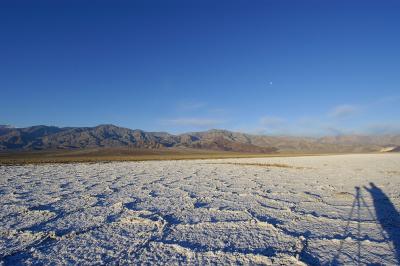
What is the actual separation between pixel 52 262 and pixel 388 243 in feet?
14.7

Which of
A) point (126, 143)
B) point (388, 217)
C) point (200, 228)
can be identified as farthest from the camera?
point (126, 143)

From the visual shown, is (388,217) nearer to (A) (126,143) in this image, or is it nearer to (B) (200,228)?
(B) (200,228)

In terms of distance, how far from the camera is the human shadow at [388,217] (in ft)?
13.9

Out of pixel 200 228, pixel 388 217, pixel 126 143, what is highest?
pixel 126 143

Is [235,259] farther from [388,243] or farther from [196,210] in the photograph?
[196,210]

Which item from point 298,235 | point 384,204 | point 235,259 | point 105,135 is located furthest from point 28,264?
point 105,135

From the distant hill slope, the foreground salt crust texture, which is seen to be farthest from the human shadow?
the distant hill slope

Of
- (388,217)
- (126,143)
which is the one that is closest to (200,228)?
(388,217)

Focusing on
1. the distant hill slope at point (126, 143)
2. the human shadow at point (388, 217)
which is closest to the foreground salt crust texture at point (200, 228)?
the human shadow at point (388, 217)

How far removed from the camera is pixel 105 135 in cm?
17712

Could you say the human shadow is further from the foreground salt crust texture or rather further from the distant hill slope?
the distant hill slope

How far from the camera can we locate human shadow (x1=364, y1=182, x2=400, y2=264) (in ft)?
13.9

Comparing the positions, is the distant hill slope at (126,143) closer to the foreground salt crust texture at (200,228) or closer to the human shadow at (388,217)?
the foreground salt crust texture at (200,228)

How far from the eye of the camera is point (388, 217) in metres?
5.53
